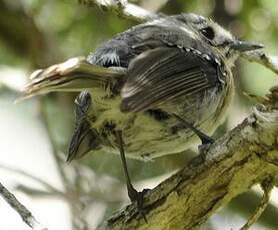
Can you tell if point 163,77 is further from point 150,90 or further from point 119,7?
point 119,7

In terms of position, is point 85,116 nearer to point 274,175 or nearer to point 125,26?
point 274,175

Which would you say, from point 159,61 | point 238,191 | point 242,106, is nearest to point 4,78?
point 242,106

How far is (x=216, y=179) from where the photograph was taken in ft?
11.6

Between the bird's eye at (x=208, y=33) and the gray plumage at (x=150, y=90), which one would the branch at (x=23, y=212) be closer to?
the gray plumage at (x=150, y=90)

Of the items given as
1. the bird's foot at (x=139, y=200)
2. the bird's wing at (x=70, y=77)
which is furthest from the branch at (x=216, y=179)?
the bird's wing at (x=70, y=77)

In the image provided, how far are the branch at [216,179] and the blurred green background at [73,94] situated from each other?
101 centimetres

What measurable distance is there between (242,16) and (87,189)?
1.65 meters

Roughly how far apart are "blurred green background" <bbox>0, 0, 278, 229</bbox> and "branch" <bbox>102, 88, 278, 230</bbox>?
39.6 inches

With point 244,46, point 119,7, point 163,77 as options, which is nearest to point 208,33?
point 244,46

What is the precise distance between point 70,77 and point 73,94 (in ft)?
7.25

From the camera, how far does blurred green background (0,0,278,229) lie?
4.86 meters

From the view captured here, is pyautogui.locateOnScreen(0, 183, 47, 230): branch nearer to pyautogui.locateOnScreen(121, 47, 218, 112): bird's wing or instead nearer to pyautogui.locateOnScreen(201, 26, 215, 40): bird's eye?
pyautogui.locateOnScreen(121, 47, 218, 112): bird's wing

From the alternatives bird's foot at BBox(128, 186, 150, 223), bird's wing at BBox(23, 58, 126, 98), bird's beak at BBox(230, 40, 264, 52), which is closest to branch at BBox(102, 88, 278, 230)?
bird's foot at BBox(128, 186, 150, 223)

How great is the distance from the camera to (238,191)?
3.59 m
